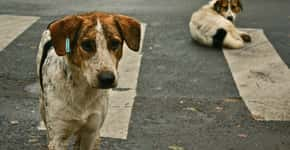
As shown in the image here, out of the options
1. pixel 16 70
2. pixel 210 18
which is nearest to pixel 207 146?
pixel 16 70

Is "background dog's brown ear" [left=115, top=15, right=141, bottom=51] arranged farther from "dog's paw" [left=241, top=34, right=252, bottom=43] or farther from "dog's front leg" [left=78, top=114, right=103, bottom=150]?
"dog's paw" [left=241, top=34, right=252, bottom=43]

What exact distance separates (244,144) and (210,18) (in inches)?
184

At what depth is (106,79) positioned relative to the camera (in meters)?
4.78

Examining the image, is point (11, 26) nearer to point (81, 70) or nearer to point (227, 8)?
point (227, 8)

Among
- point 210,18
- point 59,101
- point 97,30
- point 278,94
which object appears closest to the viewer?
point 97,30

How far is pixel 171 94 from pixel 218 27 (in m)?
2.90

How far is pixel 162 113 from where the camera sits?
26.2 feet

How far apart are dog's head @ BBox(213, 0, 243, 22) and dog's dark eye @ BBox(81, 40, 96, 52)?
23.5 feet

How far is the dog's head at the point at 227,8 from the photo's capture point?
1181 centimetres

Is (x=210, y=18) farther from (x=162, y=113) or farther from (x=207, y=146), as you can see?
(x=207, y=146)

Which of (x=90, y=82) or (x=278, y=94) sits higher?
(x=90, y=82)

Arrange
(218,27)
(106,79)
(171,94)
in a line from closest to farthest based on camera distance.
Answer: (106,79), (171,94), (218,27)

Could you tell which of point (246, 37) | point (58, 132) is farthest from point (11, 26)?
point (58, 132)

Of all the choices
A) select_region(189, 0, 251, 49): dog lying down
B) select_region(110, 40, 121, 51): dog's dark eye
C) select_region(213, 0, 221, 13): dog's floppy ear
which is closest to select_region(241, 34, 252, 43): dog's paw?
select_region(189, 0, 251, 49): dog lying down
